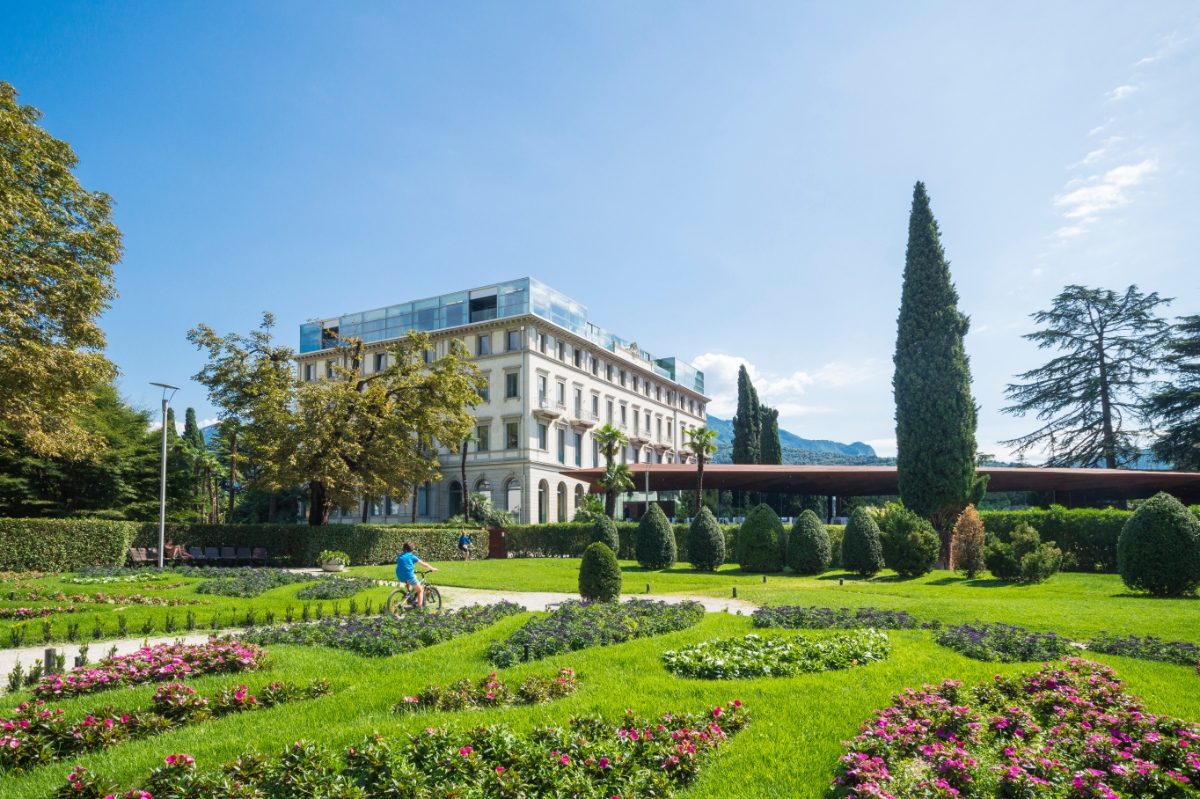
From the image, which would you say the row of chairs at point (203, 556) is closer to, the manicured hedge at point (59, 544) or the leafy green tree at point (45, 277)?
the manicured hedge at point (59, 544)

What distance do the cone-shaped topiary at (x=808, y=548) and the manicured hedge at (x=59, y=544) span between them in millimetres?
24055

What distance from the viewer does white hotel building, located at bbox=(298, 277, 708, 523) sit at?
177ft

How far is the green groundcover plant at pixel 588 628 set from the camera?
894 cm

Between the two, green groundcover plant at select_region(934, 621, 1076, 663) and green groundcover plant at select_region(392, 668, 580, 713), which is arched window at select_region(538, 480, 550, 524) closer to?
green groundcover plant at select_region(934, 621, 1076, 663)

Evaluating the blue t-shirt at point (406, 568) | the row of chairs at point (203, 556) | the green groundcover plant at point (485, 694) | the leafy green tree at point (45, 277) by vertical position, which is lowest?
the row of chairs at point (203, 556)

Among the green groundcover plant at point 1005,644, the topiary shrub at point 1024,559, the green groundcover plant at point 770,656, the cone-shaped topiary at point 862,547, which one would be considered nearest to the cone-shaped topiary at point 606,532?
the cone-shaped topiary at point 862,547

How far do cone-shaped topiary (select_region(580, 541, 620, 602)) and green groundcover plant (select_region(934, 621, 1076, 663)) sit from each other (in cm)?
688

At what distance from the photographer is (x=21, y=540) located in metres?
24.5

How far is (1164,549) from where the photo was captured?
52.5ft

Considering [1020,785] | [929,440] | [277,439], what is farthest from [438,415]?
[1020,785]

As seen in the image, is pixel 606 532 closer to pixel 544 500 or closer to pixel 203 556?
pixel 203 556

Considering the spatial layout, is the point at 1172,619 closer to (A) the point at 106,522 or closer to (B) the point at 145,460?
(A) the point at 106,522

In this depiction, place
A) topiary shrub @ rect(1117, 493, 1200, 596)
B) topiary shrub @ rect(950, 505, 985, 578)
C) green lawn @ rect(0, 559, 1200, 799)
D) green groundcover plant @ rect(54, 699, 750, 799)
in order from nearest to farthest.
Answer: green groundcover plant @ rect(54, 699, 750, 799) → green lawn @ rect(0, 559, 1200, 799) → topiary shrub @ rect(1117, 493, 1200, 596) → topiary shrub @ rect(950, 505, 985, 578)

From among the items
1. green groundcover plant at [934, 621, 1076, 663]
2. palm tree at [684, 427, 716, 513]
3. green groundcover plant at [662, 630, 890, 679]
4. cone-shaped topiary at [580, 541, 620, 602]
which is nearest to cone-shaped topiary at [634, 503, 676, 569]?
palm tree at [684, 427, 716, 513]
